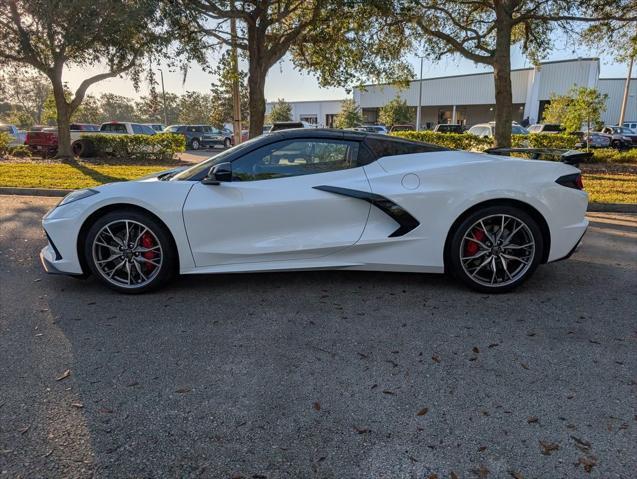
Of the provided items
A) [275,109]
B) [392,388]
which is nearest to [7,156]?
[392,388]

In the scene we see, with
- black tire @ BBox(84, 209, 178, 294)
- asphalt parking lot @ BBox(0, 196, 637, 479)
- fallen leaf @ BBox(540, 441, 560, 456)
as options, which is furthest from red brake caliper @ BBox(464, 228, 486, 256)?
black tire @ BBox(84, 209, 178, 294)

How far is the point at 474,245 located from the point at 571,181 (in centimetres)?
102

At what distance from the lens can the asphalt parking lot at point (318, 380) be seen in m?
1.99

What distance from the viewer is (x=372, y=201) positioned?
376 cm

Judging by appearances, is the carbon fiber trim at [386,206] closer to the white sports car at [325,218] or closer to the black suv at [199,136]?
the white sports car at [325,218]

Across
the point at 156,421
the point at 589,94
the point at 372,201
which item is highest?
the point at 589,94

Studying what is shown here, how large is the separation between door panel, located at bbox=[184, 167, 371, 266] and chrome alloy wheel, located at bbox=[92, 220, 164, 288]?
1.22 ft

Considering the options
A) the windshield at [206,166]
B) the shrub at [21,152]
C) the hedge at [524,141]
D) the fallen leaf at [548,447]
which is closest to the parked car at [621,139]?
the hedge at [524,141]

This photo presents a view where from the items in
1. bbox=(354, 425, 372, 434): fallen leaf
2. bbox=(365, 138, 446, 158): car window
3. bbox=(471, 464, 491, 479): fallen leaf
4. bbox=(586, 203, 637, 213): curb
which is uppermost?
bbox=(365, 138, 446, 158): car window

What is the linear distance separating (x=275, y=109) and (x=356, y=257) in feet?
173

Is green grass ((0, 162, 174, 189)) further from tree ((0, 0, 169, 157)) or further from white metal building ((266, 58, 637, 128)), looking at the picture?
white metal building ((266, 58, 637, 128))

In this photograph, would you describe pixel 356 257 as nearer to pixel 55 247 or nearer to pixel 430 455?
pixel 430 455

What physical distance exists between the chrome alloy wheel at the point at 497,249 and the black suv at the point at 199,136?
27766 millimetres

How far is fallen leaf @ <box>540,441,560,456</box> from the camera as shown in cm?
202
